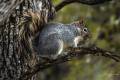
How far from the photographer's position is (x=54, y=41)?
101 inches

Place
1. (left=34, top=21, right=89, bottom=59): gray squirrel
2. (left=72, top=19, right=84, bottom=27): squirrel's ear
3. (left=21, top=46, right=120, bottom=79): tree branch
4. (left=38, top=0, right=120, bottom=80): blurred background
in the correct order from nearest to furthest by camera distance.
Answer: (left=21, top=46, right=120, bottom=79): tree branch → (left=34, top=21, right=89, bottom=59): gray squirrel → (left=72, top=19, right=84, bottom=27): squirrel's ear → (left=38, top=0, right=120, bottom=80): blurred background

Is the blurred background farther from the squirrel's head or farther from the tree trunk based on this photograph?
the tree trunk

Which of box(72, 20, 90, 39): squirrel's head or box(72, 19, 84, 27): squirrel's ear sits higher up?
box(72, 19, 84, 27): squirrel's ear

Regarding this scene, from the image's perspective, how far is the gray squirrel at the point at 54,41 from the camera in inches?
99.6

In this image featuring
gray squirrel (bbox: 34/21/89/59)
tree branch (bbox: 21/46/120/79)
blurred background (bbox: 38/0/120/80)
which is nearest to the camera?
tree branch (bbox: 21/46/120/79)

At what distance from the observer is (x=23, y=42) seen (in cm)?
242

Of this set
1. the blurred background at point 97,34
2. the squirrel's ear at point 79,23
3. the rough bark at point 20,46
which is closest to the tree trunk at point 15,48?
the rough bark at point 20,46

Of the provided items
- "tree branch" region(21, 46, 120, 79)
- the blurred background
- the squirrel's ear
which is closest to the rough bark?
"tree branch" region(21, 46, 120, 79)

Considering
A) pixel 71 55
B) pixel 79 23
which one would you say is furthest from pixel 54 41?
pixel 79 23

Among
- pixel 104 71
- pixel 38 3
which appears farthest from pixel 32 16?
pixel 104 71

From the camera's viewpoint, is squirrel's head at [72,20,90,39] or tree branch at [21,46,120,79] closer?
tree branch at [21,46,120,79]

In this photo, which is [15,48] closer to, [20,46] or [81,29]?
[20,46]

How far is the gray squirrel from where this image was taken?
8.30 ft

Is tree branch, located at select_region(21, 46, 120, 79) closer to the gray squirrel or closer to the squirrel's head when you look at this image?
the gray squirrel
